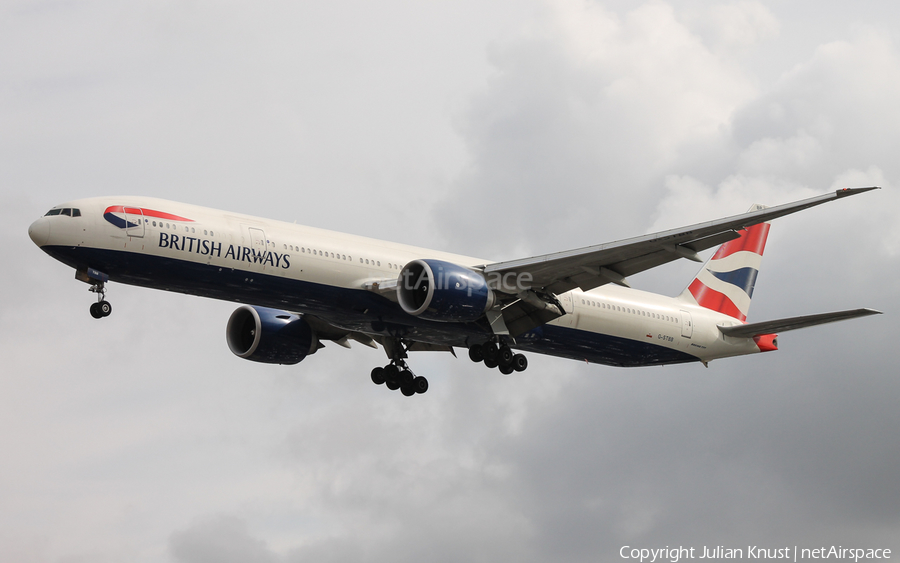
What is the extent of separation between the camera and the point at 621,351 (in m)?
39.9

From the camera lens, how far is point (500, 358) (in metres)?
37.2

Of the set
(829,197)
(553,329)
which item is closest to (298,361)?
(553,329)

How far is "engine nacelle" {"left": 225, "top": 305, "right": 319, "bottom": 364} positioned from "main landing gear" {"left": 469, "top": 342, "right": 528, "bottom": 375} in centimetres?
775

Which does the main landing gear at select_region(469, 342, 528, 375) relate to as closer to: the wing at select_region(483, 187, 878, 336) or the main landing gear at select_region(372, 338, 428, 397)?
the wing at select_region(483, 187, 878, 336)

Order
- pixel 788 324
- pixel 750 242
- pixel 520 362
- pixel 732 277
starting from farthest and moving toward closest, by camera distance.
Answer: pixel 750 242, pixel 732 277, pixel 788 324, pixel 520 362

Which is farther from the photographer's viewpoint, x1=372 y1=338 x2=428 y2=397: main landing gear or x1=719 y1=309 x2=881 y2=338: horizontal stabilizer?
x1=372 y1=338 x2=428 y2=397: main landing gear

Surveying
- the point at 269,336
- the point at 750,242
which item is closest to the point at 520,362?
the point at 269,336

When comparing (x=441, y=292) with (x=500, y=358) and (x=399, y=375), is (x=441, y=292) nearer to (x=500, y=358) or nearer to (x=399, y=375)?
(x=500, y=358)

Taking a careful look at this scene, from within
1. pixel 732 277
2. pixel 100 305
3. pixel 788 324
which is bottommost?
pixel 100 305

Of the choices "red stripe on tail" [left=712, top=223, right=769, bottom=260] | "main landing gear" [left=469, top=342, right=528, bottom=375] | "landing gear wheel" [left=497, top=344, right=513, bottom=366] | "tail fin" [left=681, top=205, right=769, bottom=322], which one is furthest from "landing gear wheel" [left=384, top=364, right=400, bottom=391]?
"red stripe on tail" [left=712, top=223, right=769, bottom=260]

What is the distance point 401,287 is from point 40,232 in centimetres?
1143

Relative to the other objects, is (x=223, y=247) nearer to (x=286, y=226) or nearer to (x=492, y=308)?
(x=286, y=226)

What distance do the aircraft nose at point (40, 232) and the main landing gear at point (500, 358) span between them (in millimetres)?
15801

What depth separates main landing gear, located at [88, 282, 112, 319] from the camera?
3092 centimetres
